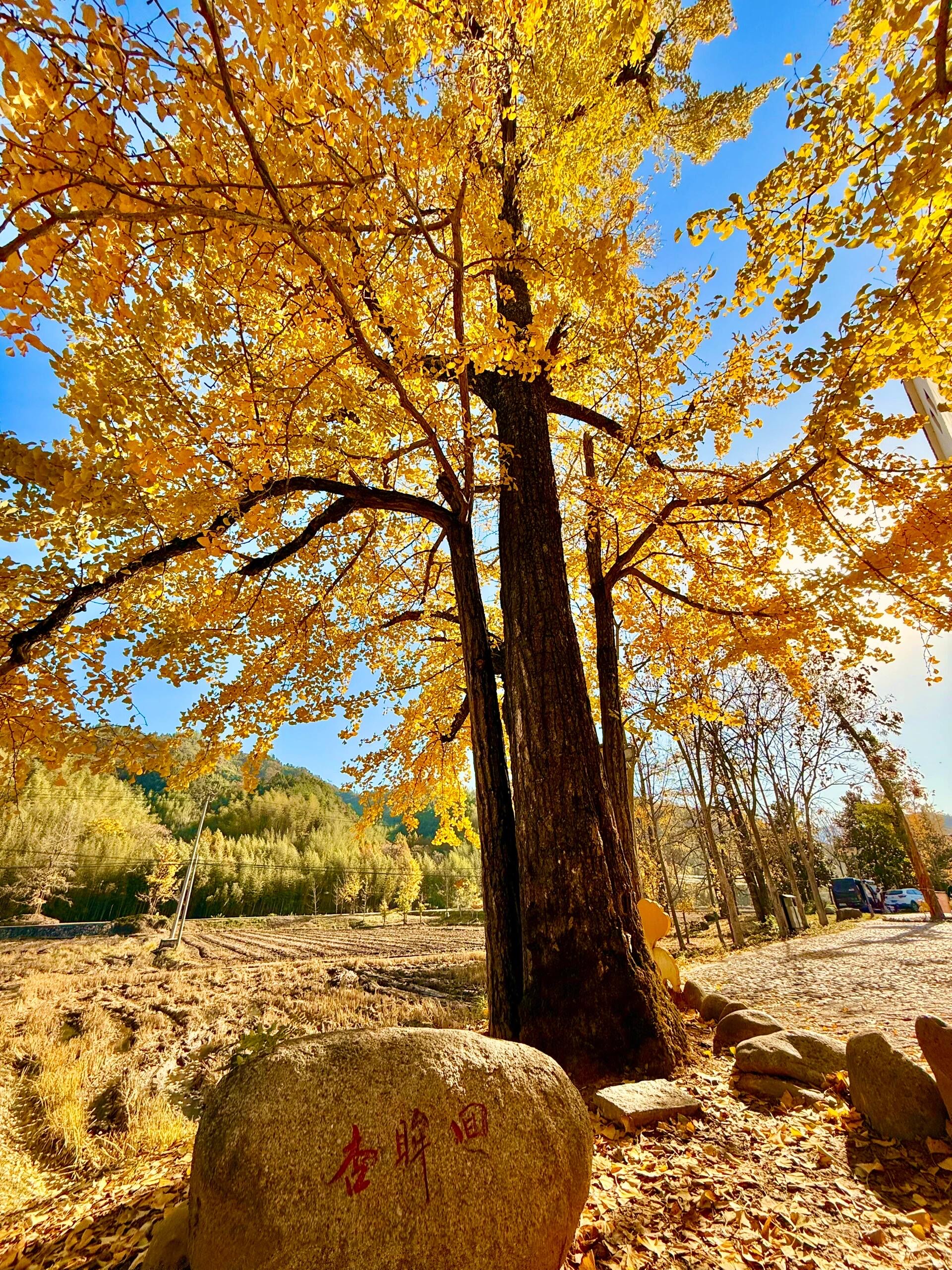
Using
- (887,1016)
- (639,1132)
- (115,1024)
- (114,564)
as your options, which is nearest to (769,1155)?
(639,1132)

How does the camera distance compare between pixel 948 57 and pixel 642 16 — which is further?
pixel 642 16

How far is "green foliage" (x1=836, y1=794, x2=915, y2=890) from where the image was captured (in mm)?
27438

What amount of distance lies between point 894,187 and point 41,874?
177 ft

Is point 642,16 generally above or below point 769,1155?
above

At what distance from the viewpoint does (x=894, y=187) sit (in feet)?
7.43

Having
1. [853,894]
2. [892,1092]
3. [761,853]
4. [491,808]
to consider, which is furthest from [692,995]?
[853,894]

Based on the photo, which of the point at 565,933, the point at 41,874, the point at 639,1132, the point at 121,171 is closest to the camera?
the point at 121,171

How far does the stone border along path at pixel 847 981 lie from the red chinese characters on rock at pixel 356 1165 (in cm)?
296

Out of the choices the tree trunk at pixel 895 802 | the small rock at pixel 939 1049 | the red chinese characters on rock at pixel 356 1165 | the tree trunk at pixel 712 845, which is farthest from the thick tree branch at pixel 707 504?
the tree trunk at pixel 895 802

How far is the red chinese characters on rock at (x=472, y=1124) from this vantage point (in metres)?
1.61

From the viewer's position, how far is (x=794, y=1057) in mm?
3023

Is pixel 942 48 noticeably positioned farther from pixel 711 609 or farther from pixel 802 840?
pixel 802 840

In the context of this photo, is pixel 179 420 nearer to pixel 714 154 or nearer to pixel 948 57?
pixel 948 57

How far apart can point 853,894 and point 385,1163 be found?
29.5 meters
